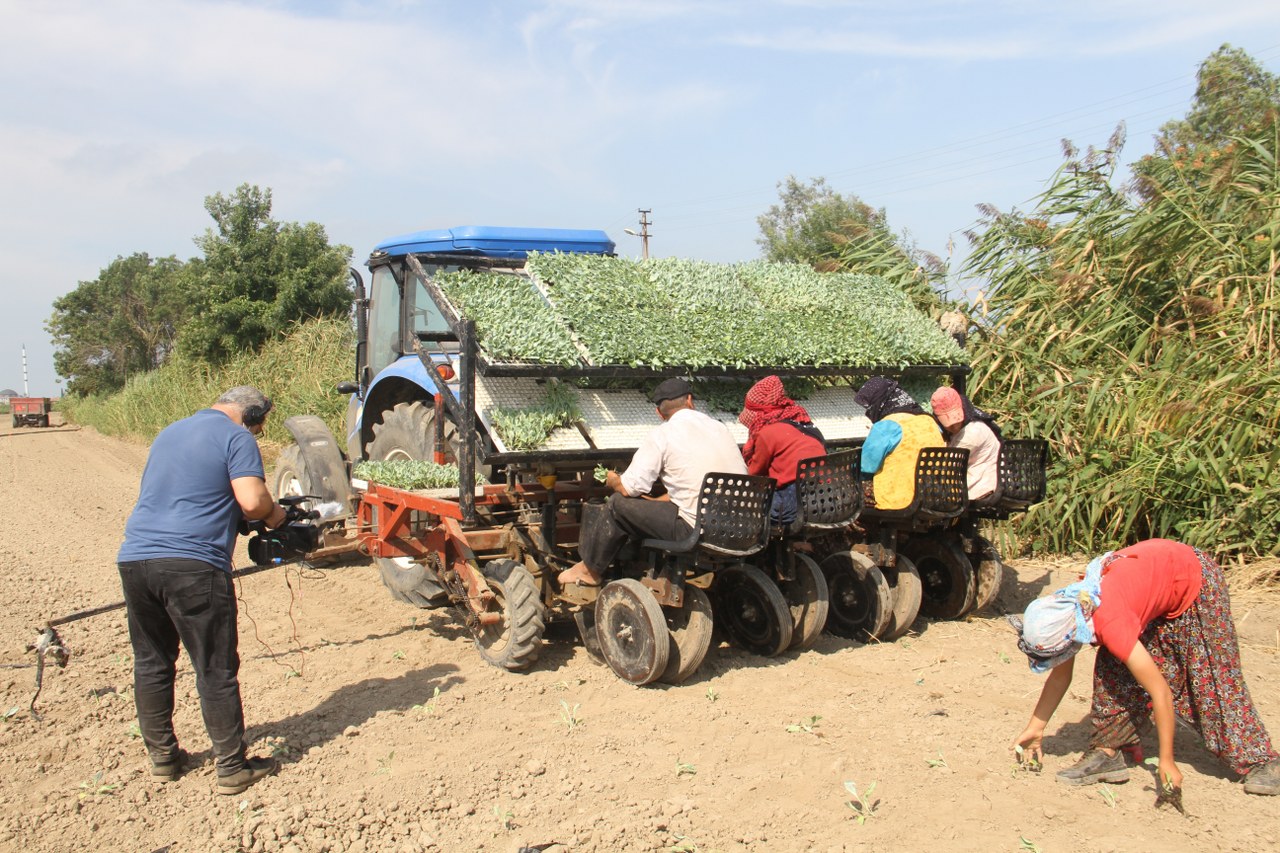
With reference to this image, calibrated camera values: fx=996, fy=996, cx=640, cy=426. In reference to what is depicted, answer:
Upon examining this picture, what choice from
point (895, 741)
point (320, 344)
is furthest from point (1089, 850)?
point (320, 344)

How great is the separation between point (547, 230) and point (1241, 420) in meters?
5.19

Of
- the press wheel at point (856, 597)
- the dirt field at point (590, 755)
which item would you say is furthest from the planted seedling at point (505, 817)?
the press wheel at point (856, 597)

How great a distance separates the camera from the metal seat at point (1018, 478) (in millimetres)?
6227

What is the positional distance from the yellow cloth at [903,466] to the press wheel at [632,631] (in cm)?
154

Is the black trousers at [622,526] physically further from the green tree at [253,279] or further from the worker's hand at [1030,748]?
the green tree at [253,279]

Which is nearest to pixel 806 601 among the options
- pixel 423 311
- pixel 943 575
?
pixel 943 575

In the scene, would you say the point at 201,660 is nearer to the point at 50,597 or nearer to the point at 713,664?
the point at 713,664

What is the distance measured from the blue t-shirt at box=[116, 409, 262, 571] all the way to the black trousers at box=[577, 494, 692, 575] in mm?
1774

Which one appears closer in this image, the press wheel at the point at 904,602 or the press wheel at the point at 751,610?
the press wheel at the point at 751,610

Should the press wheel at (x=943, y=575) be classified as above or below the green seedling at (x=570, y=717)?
above

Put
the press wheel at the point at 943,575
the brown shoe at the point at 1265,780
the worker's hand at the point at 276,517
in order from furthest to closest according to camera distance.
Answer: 1. the press wheel at the point at 943,575
2. the worker's hand at the point at 276,517
3. the brown shoe at the point at 1265,780

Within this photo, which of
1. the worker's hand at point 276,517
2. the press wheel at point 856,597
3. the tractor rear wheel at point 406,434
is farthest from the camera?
the tractor rear wheel at point 406,434

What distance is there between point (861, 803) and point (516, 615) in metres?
2.32

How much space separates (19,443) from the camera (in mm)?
26047
